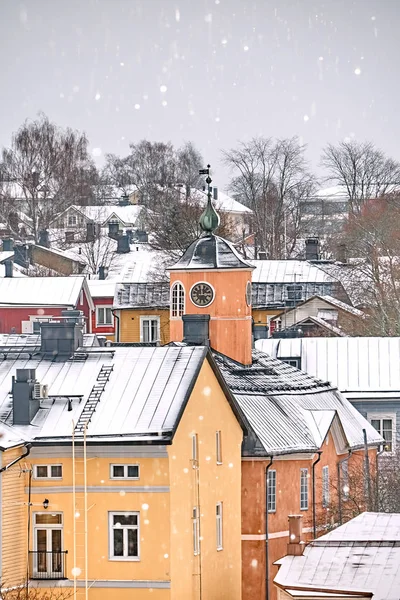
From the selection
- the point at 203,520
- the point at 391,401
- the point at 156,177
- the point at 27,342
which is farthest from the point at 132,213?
the point at 203,520

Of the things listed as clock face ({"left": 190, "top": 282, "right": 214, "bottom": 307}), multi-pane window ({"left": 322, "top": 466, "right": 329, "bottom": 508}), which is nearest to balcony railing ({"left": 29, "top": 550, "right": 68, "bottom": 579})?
multi-pane window ({"left": 322, "top": 466, "right": 329, "bottom": 508})

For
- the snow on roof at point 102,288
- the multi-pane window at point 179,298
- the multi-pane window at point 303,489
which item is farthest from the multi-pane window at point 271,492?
the snow on roof at point 102,288

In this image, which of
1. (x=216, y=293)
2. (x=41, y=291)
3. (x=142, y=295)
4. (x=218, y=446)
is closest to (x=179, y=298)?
(x=216, y=293)

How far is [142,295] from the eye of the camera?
265ft

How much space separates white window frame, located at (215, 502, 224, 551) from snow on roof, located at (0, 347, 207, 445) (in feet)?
10.4

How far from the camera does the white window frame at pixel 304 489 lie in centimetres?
4338

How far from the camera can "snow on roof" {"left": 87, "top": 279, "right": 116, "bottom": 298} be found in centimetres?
8525

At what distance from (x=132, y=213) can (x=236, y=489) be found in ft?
300

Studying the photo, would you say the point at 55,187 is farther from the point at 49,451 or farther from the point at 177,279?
the point at 49,451

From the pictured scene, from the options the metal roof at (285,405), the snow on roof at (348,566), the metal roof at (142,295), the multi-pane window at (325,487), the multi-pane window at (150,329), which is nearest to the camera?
the snow on roof at (348,566)

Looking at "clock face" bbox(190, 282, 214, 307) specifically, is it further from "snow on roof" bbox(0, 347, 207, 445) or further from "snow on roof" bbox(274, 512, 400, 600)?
"snow on roof" bbox(274, 512, 400, 600)

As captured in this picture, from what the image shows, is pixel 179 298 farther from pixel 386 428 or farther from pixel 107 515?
pixel 107 515

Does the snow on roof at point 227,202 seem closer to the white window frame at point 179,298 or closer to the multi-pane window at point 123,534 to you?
the white window frame at point 179,298

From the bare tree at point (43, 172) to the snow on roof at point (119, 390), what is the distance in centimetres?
7447
